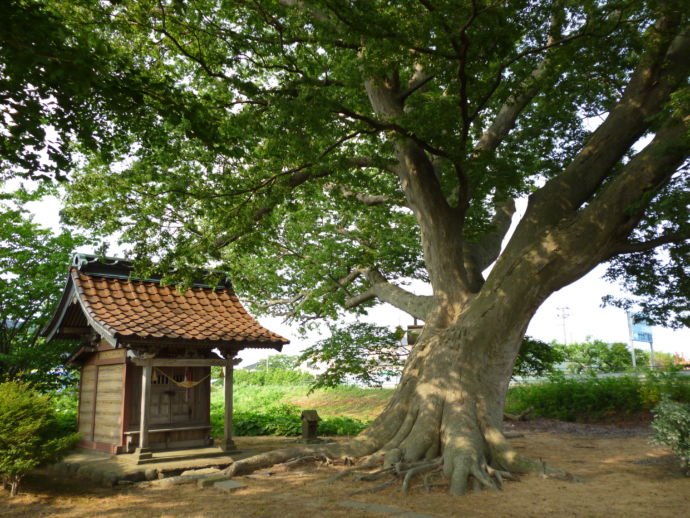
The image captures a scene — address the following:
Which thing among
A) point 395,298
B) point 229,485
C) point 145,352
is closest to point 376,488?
point 229,485

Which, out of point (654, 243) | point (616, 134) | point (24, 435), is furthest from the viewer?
point (616, 134)

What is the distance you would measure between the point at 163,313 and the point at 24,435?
391 centimetres

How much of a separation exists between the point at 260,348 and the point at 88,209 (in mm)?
5090

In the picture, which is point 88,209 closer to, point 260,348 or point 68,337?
point 68,337

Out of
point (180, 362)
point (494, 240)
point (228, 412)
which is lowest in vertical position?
point (228, 412)

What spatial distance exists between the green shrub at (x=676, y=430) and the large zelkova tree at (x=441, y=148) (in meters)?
2.27

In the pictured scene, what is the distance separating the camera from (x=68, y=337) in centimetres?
1332

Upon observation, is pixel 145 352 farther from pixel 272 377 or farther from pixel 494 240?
pixel 272 377

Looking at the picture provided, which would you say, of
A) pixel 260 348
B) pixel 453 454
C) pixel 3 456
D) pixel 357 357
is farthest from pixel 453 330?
pixel 3 456

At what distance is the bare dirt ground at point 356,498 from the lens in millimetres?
6777

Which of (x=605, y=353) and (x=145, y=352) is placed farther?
(x=605, y=353)

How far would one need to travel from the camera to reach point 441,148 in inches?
400

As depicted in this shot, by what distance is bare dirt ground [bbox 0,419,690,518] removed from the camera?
6777mm

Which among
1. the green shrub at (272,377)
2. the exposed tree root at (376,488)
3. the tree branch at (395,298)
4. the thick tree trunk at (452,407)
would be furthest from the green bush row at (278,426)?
the green shrub at (272,377)
